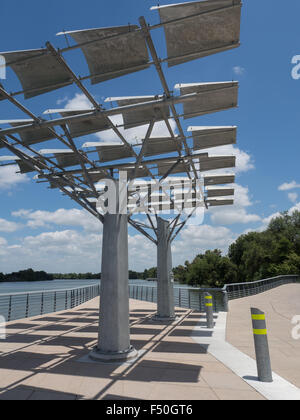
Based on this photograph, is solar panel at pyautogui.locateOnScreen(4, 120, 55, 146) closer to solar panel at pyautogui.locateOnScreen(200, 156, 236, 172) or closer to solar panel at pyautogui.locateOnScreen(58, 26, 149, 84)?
solar panel at pyautogui.locateOnScreen(58, 26, 149, 84)

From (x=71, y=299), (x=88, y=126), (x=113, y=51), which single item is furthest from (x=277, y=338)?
(x=71, y=299)

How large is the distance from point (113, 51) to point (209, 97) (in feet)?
8.35

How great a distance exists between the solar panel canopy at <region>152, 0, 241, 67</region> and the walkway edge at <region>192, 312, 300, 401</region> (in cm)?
577

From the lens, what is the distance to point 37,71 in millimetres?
5984

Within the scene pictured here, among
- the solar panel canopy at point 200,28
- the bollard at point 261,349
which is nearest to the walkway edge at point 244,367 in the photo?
the bollard at point 261,349

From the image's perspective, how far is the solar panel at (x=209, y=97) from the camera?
Answer: 6633 millimetres

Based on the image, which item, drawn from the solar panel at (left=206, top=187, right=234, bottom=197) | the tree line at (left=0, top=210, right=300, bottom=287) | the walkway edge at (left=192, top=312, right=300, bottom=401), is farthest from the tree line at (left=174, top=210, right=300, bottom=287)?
the walkway edge at (left=192, top=312, right=300, bottom=401)

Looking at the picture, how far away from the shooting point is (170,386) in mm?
4766

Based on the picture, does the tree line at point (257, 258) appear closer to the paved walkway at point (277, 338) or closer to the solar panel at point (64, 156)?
the paved walkway at point (277, 338)

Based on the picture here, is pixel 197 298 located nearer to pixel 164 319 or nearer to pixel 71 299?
pixel 164 319

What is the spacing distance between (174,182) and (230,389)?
8.21 meters
